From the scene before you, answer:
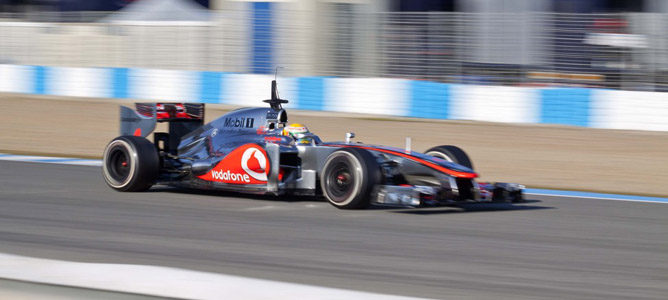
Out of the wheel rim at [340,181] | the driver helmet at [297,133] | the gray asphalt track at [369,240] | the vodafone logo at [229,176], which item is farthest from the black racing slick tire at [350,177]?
the vodafone logo at [229,176]

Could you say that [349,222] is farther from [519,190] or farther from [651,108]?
[651,108]

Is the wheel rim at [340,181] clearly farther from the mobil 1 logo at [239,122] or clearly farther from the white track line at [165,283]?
the white track line at [165,283]

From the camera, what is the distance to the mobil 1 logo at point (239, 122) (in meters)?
9.77

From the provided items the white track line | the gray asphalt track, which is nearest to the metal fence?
the gray asphalt track

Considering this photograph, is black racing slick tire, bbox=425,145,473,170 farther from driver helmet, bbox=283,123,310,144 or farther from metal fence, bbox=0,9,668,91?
metal fence, bbox=0,9,668,91

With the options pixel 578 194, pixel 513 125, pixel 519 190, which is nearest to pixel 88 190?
pixel 519 190

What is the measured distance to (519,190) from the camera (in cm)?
890

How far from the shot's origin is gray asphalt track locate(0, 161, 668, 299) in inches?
224

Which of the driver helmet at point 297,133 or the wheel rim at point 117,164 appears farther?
the wheel rim at point 117,164

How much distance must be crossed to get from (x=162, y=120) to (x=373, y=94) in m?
8.48

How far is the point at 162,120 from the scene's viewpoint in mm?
10586

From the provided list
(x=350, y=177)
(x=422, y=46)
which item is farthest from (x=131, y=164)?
(x=422, y=46)

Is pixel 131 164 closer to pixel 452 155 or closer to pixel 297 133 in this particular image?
pixel 297 133

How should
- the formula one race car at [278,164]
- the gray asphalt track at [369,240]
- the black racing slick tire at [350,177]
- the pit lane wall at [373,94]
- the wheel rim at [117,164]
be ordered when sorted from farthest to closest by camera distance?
the pit lane wall at [373,94], the wheel rim at [117,164], the formula one race car at [278,164], the black racing slick tire at [350,177], the gray asphalt track at [369,240]
